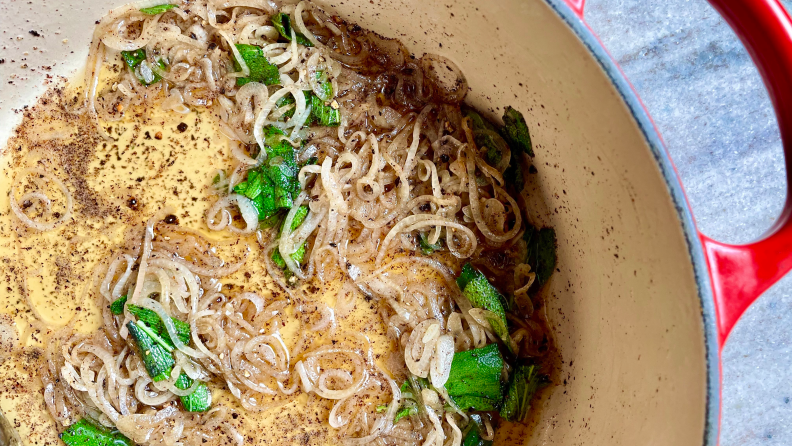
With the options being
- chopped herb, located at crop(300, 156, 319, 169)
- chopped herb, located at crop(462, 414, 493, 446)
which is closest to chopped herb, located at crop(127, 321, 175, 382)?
chopped herb, located at crop(300, 156, 319, 169)

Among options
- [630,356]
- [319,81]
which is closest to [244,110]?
[319,81]

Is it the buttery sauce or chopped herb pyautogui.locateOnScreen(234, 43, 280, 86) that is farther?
the buttery sauce

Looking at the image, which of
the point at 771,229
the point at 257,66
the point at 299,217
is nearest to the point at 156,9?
the point at 257,66

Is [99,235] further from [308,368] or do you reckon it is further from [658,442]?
[658,442]

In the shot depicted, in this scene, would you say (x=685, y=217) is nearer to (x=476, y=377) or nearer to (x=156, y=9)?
(x=476, y=377)

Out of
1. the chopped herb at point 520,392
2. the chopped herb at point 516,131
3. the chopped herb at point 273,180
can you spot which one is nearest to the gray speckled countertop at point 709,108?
the chopped herb at point 516,131

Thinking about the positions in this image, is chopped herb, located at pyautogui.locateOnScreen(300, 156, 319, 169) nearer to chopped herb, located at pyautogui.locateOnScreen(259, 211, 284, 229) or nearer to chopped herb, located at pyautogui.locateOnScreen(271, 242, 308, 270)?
chopped herb, located at pyautogui.locateOnScreen(259, 211, 284, 229)
